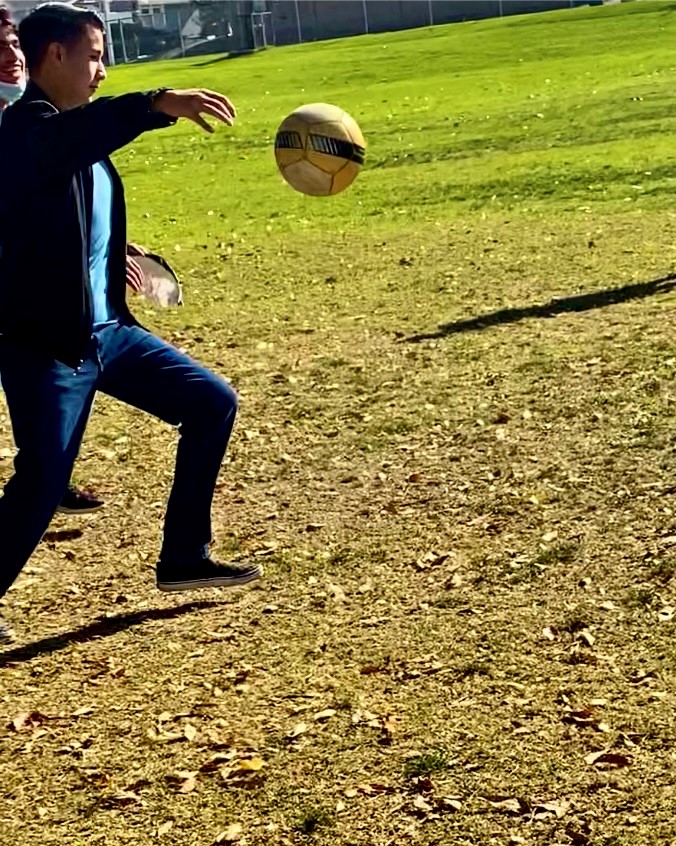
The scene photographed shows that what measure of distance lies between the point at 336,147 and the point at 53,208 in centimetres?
303

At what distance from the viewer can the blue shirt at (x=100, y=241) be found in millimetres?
5164

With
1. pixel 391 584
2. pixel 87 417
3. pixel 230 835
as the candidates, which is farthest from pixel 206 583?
pixel 230 835

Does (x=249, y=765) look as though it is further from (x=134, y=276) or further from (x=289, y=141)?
(x=289, y=141)

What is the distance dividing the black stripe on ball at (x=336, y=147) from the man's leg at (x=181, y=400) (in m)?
2.48

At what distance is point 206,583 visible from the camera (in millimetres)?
5934

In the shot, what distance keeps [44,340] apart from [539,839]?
256 centimetres

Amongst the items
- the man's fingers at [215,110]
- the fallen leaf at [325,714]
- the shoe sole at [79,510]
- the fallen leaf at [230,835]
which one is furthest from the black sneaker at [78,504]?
the fallen leaf at [230,835]

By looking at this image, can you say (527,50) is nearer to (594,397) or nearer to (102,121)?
(594,397)

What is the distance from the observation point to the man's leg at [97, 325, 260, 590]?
5.42 metres

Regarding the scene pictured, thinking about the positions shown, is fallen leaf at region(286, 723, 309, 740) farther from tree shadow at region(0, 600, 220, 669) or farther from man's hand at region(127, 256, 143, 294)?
man's hand at region(127, 256, 143, 294)

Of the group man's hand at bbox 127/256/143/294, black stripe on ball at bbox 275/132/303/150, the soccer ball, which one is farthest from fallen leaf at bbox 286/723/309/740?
black stripe on ball at bbox 275/132/303/150

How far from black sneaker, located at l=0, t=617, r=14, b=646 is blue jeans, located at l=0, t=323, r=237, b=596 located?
530 mm

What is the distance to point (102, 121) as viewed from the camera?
4.66 m

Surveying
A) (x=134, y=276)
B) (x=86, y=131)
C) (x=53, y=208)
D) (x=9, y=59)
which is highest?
(x=9, y=59)
